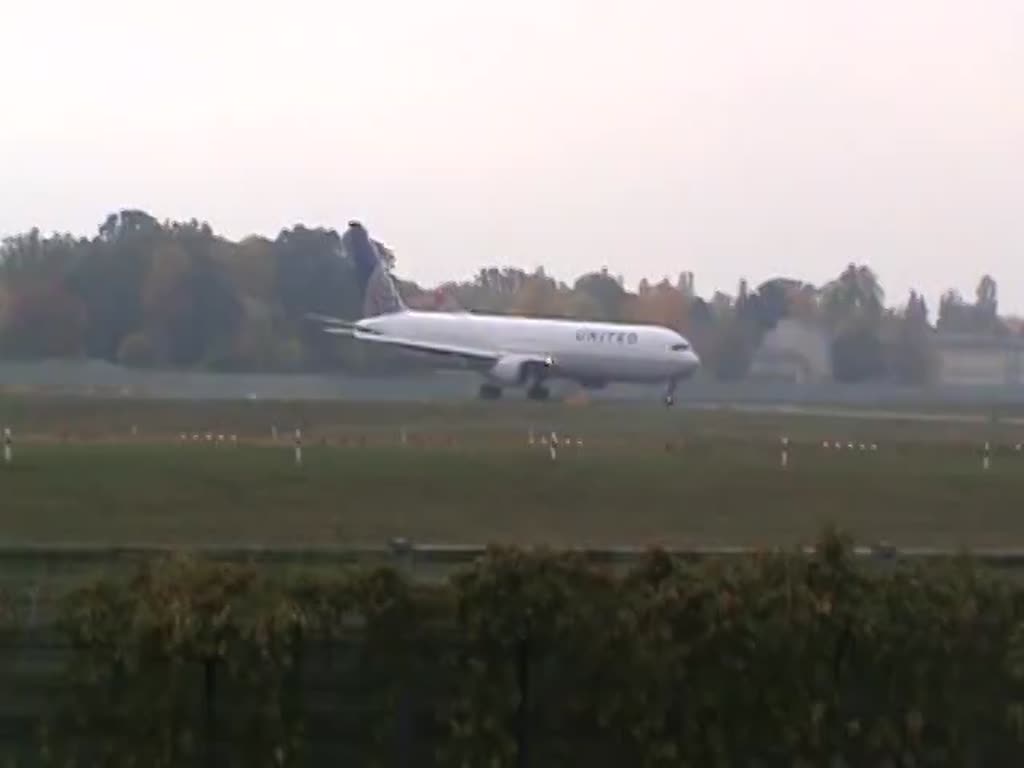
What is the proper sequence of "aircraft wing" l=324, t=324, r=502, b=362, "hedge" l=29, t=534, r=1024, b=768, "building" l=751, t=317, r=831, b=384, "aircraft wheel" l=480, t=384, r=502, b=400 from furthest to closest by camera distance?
"building" l=751, t=317, r=831, b=384 → "aircraft wing" l=324, t=324, r=502, b=362 → "aircraft wheel" l=480, t=384, r=502, b=400 → "hedge" l=29, t=534, r=1024, b=768

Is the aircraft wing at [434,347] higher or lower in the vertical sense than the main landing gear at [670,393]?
higher

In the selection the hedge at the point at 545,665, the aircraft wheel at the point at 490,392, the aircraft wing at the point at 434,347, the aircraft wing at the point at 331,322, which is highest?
the aircraft wing at the point at 331,322

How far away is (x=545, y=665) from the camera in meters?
7.36

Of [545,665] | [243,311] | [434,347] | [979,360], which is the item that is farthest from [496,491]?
[979,360]

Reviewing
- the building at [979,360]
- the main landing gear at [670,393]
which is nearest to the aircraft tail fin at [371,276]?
the main landing gear at [670,393]

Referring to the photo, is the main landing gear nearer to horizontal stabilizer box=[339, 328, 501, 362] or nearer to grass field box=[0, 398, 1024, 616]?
horizontal stabilizer box=[339, 328, 501, 362]

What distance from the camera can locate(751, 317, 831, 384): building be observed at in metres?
96.4

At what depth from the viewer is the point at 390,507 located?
915 inches

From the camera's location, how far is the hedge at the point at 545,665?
7.11 m

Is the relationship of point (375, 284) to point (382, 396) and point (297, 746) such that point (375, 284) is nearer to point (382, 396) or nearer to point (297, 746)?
point (382, 396)

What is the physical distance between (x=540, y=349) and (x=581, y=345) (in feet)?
5.08

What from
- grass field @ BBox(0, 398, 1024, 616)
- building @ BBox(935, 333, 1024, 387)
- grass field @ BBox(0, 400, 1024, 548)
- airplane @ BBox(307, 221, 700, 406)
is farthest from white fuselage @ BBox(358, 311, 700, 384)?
building @ BBox(935, 333, 1024, 387)

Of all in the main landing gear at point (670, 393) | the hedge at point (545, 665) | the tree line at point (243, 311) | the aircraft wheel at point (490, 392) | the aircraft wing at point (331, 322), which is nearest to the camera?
the hedge at point (545, 665)

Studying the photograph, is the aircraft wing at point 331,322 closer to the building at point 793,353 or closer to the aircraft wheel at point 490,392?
the aircraft wheel at point 490,392
